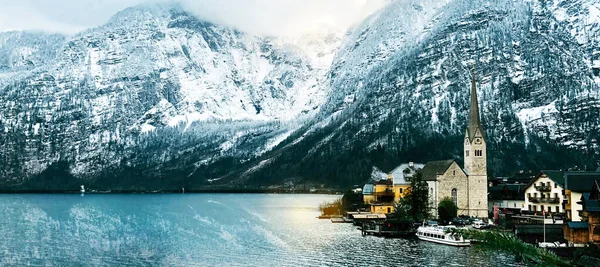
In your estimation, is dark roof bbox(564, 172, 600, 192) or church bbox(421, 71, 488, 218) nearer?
dark roof bbox(564, 172, 600, 192)

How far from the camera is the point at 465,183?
121250 mm

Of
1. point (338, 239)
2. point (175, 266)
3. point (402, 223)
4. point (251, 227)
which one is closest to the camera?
point (175, 266)

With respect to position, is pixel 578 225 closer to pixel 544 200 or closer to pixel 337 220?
pixel 544 200

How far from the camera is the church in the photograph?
12012cm

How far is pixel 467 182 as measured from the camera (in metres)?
121

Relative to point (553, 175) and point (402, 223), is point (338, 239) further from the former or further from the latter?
point (553, 175)

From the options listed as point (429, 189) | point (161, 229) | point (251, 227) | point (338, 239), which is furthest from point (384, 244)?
point (161, 229)

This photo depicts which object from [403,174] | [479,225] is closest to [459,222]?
[479,225]

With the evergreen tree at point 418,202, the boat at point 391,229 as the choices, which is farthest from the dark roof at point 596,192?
the evergreen tree at point 418,202

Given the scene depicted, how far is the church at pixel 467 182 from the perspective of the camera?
120 metres

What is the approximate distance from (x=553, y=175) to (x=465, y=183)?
14.7 metres

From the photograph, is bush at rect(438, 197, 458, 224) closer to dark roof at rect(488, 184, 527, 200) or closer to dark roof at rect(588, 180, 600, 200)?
dark roof at rect(488, 184, 527, 200)

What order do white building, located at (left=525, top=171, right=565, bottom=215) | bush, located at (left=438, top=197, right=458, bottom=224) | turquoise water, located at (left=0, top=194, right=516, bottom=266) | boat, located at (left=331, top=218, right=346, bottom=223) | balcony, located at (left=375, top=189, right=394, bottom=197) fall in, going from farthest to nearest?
balcony, located at (left=375, top=189, right=394, bottom=197) < boat, located at (left=331, top=218, right=346, bottom=223) < bush, located at (left=438, top=197, right=458, bottom=224) < white building, located at (left=525, top=171, right=565, bottom=215) < turquoise water, located at (left=0, top=194, right=516, bottom=266)

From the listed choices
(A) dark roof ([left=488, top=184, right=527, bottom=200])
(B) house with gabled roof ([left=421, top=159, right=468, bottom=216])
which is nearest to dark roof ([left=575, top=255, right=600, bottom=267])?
(B) house with gabled roof ([left=421, top=159, right=468, bottom=216])
